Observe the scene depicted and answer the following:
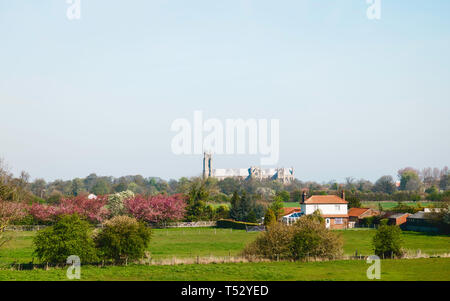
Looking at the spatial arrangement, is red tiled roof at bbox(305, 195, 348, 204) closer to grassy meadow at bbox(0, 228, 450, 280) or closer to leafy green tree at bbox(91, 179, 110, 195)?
grassy meadow at bbox(0, 228, 450, 280)

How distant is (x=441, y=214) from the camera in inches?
2200

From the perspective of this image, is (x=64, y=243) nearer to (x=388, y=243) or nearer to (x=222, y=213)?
(x=388, y=243)

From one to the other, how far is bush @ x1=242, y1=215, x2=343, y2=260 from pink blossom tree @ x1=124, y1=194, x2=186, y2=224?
129 ft

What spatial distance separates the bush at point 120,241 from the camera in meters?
30.3

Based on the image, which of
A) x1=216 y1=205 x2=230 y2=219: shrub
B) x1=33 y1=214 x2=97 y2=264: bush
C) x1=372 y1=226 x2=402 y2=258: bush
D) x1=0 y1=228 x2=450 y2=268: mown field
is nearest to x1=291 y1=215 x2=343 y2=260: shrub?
x1=372 y1=226 x2=402 y2=258: bush

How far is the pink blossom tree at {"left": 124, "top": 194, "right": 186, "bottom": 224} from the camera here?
230 feet

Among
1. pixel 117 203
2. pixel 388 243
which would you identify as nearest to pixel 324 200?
pixel 117 203

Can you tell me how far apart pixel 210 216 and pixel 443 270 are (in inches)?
2022

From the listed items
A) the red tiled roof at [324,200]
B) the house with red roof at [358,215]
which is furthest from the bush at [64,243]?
the house with red roof at [358,215]

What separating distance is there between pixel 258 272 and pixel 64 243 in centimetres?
1211

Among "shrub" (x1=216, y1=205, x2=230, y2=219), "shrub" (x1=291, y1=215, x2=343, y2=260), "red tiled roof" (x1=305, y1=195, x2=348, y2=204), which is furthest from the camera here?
"shrub" (x1=216, y1=205, x2=230, y2=219)

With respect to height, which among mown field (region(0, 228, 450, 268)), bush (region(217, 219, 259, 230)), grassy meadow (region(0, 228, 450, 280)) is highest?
grassy meadow (region(0, 228, 450, 280))

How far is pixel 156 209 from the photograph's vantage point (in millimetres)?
71062
